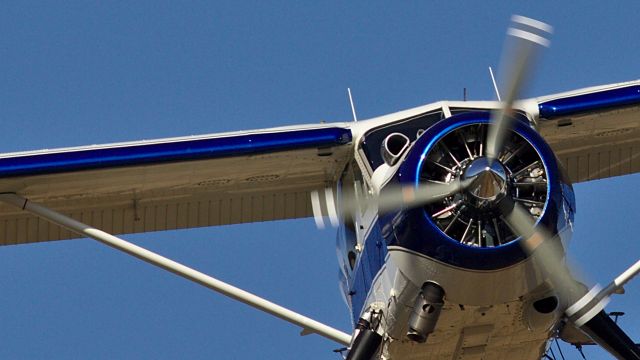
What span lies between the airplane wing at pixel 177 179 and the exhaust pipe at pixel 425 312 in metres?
2.68

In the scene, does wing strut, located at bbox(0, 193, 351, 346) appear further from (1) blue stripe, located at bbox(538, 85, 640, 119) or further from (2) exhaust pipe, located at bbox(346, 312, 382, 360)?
(1) blue stripe, located at bbox(538, 85, 640, 119)

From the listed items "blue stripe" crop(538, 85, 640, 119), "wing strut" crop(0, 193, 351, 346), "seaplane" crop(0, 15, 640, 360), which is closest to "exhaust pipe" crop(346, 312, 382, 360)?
"seaplane" crop(0, 15, 640, 360)

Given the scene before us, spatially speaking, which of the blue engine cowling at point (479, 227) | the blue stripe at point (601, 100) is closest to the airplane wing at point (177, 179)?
the blue stripe at point (601, 100)

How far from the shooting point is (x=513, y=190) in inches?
595

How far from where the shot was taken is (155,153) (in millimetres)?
18312

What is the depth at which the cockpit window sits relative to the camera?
16625 mm

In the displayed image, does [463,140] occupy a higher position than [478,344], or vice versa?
[463,140]

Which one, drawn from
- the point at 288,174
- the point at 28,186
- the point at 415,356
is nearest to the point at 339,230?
the point at 288,174

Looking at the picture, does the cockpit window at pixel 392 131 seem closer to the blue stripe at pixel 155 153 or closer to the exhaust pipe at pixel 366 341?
the blue stripe at pixel 155 153

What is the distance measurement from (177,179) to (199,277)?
5.11 feet

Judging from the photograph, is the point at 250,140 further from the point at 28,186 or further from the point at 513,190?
the point at 513,190

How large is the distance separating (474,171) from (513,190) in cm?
42

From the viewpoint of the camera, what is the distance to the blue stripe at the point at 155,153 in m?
18.3

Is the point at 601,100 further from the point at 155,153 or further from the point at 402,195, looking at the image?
the point at 155,153
